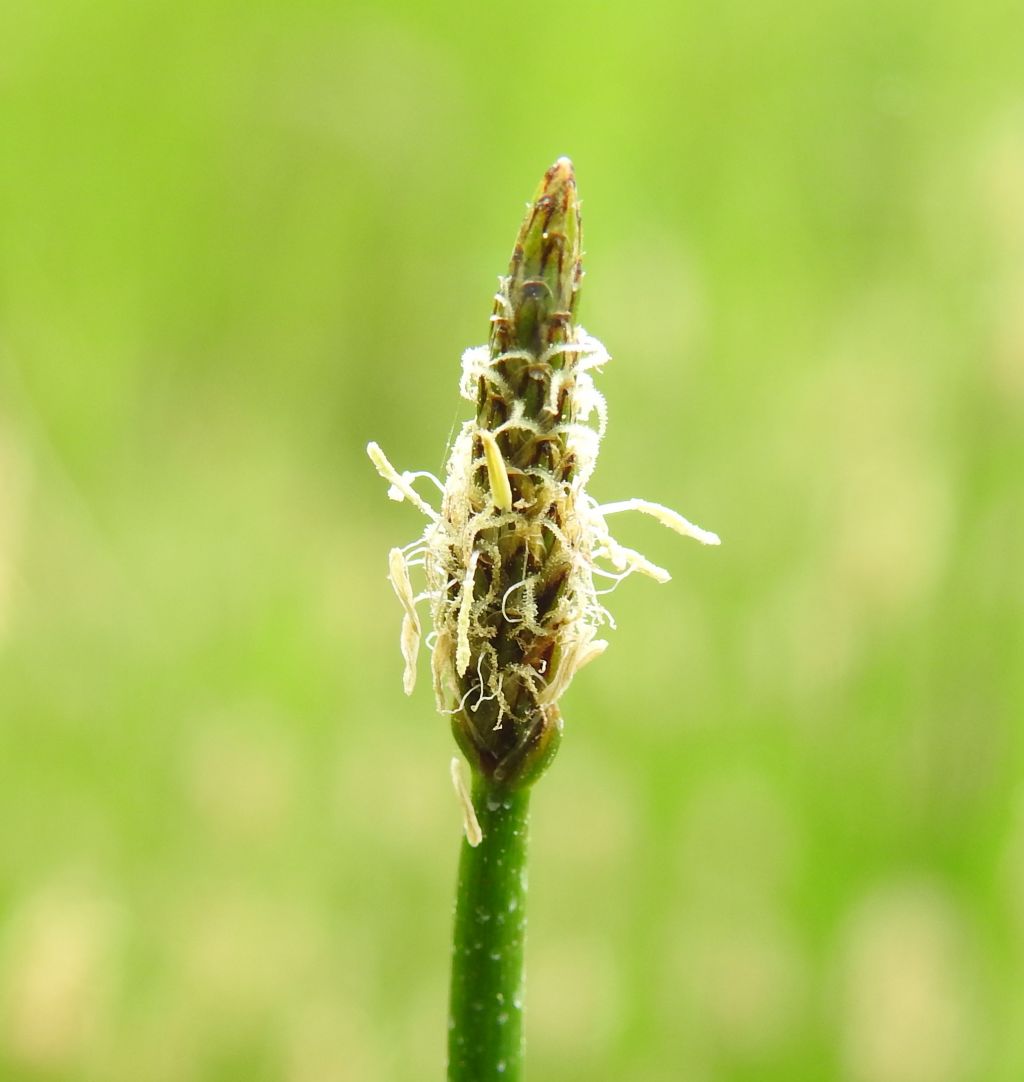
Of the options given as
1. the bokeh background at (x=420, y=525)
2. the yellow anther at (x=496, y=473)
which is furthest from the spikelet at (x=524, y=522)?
the bokeh background at (x=420, y=525)

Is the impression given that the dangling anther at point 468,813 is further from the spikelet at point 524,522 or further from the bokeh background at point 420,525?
the bokeh background at point 420,525

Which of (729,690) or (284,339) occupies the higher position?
(284,339)

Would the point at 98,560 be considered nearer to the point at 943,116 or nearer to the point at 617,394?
the point at 617,394

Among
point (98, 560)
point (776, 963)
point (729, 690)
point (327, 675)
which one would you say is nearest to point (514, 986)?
point (776, 963)

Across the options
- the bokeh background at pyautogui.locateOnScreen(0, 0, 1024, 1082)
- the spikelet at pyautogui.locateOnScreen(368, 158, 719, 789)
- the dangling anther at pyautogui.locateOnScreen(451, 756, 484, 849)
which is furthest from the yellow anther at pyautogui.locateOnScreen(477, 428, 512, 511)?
the bokeh background at pyautogui.locateOnScreen(0, 0, 1024, 1082)

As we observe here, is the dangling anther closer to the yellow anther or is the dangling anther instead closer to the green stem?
the green stem

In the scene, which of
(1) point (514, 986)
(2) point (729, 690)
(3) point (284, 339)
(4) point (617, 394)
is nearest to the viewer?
(1) point (514, 986)

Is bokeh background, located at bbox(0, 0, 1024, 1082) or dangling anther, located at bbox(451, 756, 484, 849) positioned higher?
bokeh background, located at bbox(0, 0, 1024, 1082)

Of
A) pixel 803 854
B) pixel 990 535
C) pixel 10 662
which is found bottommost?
pixel 803 854

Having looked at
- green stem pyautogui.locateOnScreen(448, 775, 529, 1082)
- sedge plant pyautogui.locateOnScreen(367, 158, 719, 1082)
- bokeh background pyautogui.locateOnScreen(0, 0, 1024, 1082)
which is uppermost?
bokeh background pyautogui.locateOnScreen(0, 0, 1024, 1082)
